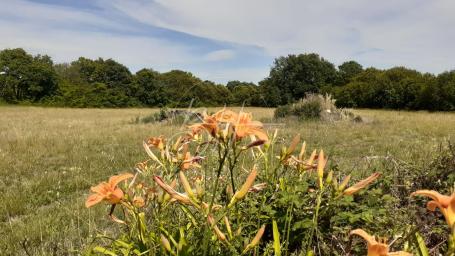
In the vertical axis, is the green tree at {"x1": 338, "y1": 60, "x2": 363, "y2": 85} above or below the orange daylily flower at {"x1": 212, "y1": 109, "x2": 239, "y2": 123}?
above

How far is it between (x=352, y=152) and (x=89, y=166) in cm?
459

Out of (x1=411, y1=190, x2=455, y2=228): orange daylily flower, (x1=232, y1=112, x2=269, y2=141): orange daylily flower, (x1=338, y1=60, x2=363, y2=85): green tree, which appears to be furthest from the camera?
(x1=338, y1=60, x2=363, y2=85): green tree

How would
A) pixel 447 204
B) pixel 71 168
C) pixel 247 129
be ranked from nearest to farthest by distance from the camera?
pixel 447 204 → pixel 247 129 → pixel 71 168

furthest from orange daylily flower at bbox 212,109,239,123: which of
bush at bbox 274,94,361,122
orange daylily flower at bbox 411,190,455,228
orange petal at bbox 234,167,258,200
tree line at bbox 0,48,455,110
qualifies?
tree line at bbox 0,48,455,110

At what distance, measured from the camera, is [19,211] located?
3949 mm

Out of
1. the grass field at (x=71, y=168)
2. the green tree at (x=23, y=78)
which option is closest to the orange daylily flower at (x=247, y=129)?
the grass field at (x=71, y=168)

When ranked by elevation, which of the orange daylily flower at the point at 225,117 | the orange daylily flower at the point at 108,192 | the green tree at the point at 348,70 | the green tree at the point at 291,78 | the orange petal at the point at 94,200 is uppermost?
the green tree at the point at 348,70

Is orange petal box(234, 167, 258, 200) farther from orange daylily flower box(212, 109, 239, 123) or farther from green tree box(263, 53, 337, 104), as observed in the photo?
green tree box(263, 53, 337, 104)

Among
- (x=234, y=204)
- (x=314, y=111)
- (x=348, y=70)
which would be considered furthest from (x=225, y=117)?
(x=348, y=70)

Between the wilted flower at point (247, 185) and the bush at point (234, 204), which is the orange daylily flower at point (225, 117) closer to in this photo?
the bush at point (234, 204)

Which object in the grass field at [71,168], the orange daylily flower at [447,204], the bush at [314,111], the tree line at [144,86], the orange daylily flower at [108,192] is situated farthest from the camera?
the tree line at [144,86]

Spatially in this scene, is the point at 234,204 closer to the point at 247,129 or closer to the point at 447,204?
the point at 247,129

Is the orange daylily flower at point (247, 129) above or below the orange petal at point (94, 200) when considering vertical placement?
above

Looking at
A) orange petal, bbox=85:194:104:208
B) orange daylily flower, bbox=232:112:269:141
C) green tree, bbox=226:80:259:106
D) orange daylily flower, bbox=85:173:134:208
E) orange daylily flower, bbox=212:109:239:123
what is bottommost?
orange petal, bbox=85:194:104:208
